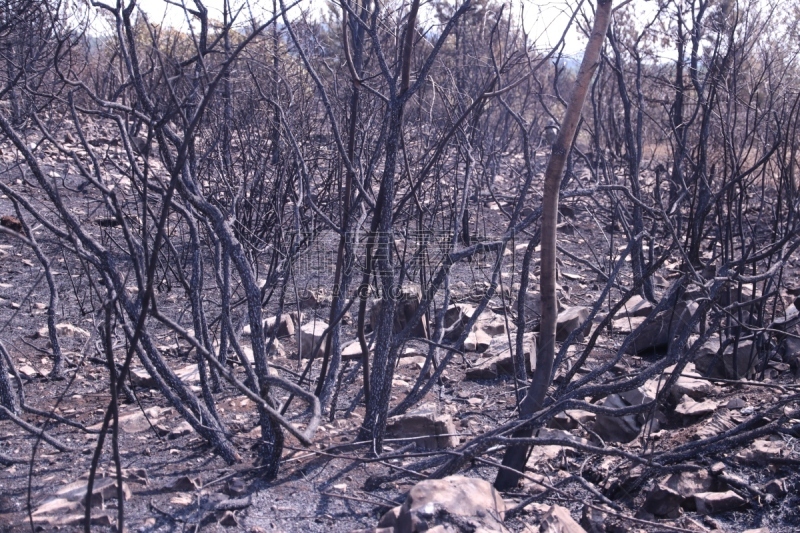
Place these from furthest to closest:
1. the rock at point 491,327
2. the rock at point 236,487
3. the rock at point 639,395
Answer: the rock at point 491,327
the rock at point 639,395
the rock at point 236,487

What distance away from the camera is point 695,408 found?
3484 mm

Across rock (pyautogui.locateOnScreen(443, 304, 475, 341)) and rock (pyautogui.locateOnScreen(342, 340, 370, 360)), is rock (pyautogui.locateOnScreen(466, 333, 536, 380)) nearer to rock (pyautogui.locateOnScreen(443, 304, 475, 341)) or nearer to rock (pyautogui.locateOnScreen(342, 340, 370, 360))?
rock (pyautogui.locateOnScreen(443, 304, 475, 341))

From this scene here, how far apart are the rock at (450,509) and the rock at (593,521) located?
0.35m

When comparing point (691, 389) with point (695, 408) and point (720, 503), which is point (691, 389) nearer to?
point (695, 408)

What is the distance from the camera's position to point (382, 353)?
8.89 ft

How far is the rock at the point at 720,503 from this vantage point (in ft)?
8.38

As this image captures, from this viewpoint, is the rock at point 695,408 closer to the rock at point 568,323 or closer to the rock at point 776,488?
the rock at point 776,488

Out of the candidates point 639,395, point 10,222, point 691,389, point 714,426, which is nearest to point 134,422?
point 639,395

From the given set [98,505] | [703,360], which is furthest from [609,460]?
[98,505]

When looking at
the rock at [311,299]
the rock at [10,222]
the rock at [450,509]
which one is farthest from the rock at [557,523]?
the rock at [10,222]

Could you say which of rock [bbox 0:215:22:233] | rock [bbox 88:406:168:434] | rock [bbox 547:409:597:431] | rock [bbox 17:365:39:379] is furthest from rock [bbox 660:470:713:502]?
rock [bbox 0:215:22:233]

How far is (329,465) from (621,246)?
6168 mm

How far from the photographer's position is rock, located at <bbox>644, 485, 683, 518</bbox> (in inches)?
101

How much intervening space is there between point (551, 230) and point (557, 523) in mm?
857
